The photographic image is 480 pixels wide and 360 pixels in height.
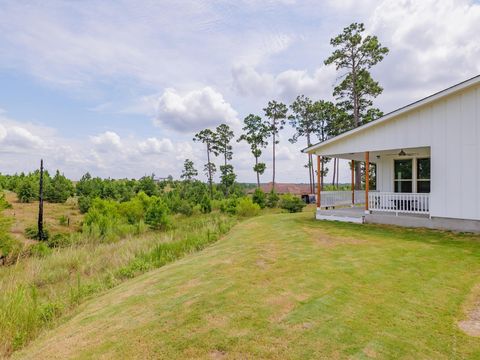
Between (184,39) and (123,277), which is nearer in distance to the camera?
(123,277)

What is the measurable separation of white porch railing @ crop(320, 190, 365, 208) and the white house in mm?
1326

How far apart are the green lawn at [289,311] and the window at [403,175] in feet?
19.6

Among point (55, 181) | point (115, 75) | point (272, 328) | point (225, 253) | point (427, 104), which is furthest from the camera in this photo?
point (55, 181)

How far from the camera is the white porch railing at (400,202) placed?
10547 millimetres

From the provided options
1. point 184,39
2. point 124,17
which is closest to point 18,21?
point 124,17

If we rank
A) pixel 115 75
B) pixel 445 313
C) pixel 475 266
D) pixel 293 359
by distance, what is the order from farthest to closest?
pixel 115 75 → pixel 475 266 → pixel 445 313 → pixel 293 359

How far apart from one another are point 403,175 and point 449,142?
3.75m

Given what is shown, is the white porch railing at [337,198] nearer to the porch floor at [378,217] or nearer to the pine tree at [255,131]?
the porch floor at [378,217]

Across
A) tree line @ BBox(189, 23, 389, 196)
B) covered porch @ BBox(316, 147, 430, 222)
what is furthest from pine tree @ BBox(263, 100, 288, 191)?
covered porch @ BBox(316, 147, 430, 222)

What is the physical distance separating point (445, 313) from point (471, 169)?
279 inches

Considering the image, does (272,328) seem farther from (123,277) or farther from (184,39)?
(184,39)

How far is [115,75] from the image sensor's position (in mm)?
16047

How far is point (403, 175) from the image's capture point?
13.1 m

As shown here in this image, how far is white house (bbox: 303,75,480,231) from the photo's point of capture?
30.0 ft
